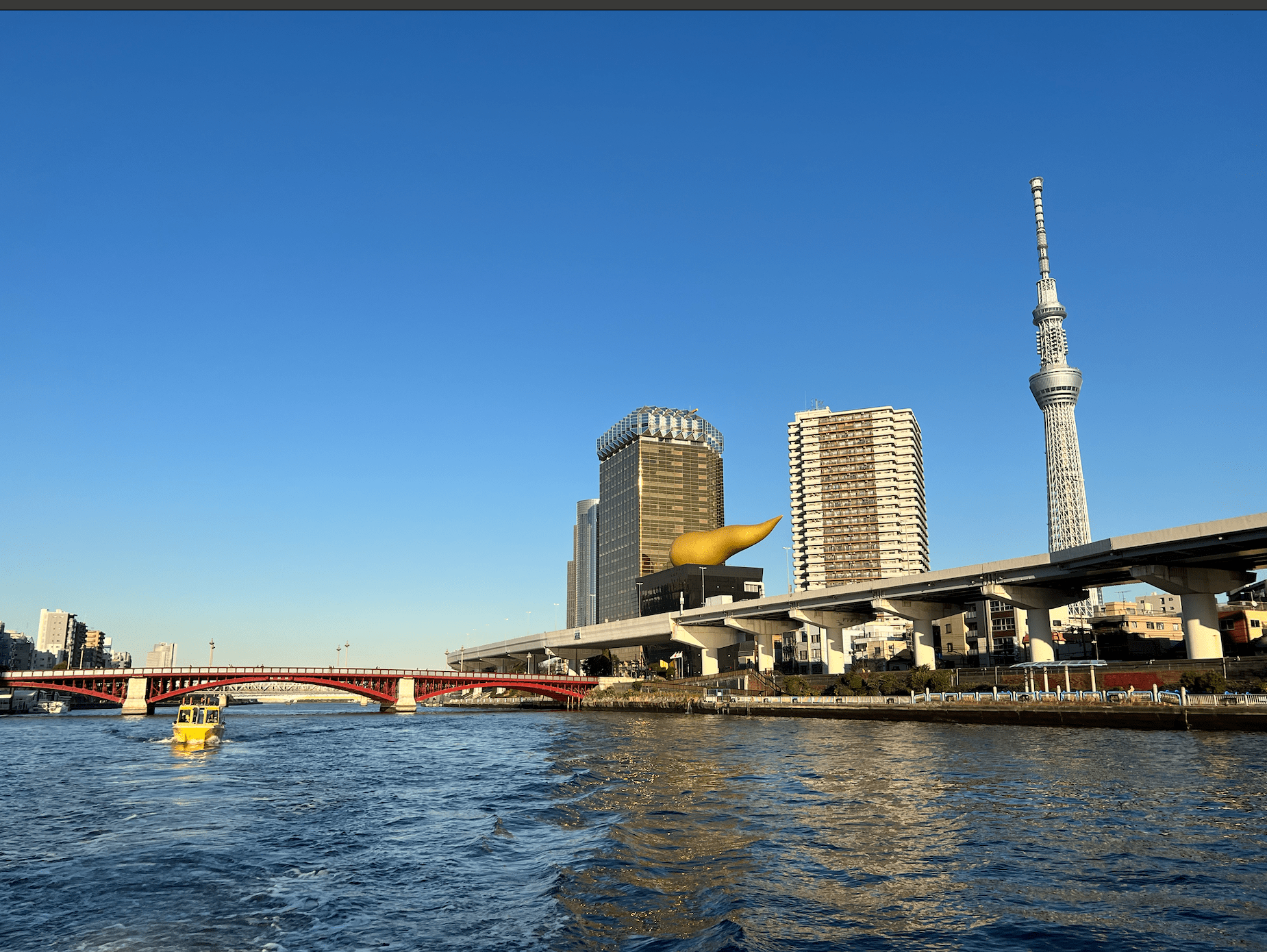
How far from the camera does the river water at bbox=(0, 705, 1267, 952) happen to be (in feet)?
52.7

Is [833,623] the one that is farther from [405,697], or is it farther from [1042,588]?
[405,697]

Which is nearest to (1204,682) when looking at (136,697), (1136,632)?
(1136,632)

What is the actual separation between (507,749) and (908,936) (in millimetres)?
48927

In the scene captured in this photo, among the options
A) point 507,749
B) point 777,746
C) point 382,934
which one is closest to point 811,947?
point 382,934

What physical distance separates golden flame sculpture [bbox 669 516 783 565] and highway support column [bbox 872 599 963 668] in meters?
71.5

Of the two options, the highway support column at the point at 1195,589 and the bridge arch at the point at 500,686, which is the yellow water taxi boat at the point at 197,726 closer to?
the bridge arch at the point at 500,686

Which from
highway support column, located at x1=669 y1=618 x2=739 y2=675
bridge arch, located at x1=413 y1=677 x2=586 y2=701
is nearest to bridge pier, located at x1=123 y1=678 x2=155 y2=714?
bridge arch, located at x1=413 y1=677 x2=586 y2=701

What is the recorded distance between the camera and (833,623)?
115375mm

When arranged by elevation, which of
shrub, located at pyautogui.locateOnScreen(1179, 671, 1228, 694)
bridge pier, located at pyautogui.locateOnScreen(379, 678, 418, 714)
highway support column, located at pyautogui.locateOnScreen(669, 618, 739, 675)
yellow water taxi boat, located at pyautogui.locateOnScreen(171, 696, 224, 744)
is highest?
highway support column, located at pyautogui.locateOnScreen(669, 618, 739, 675)

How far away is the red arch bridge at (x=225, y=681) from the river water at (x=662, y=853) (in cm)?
7383

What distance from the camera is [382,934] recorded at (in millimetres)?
16031

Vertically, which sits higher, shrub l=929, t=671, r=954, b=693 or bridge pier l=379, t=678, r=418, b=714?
shrub l=929, t=671, r=954, b=693

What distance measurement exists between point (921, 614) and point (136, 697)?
102931 millimetres

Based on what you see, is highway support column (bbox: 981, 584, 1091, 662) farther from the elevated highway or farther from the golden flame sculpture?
the golden flame sculpture
